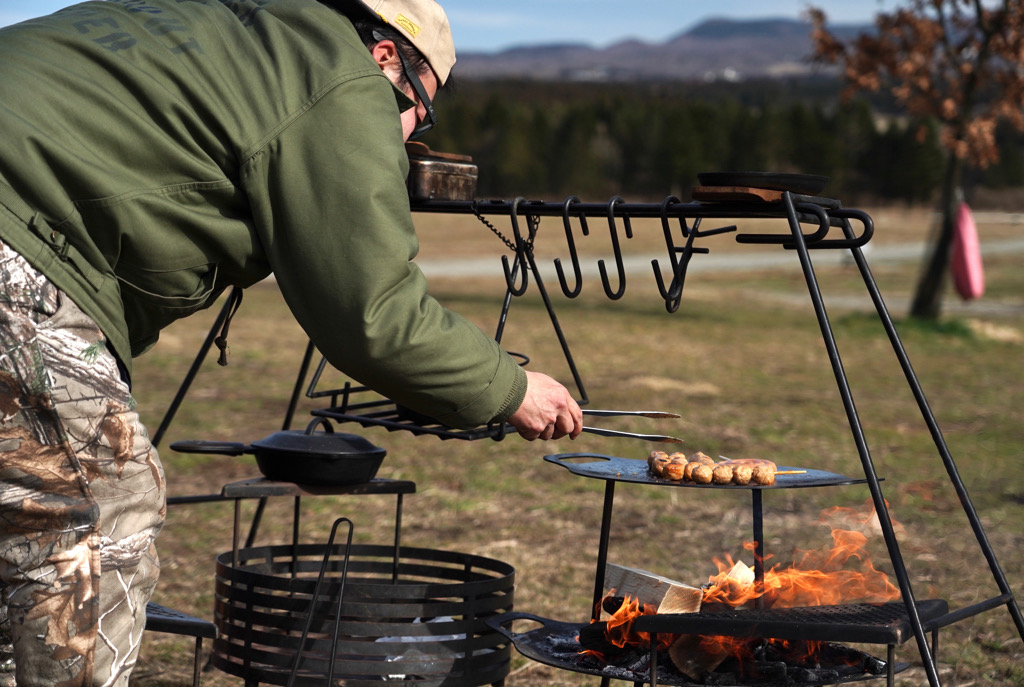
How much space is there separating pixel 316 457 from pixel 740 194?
1414 mm

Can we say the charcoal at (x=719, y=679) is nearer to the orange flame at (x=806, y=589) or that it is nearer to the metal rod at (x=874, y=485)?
the orange flame at (x=806, y=589)

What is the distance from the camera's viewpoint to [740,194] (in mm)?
2309

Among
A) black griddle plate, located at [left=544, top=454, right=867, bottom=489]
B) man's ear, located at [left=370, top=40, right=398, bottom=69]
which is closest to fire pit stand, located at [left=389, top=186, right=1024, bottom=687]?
black griddle plate, located at [left=544, top=454, right=867, bottom=489]

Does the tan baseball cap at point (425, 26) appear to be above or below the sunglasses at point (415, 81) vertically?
above

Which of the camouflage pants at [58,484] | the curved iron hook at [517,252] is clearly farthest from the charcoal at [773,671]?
the camouflage pants at [58,484]

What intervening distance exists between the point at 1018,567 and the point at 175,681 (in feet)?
11.8

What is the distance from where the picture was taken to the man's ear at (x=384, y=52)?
2250 millimetres

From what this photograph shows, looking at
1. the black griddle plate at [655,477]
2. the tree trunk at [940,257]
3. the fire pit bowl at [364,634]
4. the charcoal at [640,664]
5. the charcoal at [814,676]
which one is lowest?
the tree trunk at [940,257]

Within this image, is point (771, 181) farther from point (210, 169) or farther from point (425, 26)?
point (210, 169)

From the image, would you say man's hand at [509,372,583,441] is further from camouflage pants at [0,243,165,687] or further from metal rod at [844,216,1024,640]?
camouflage pants at [0,243,165,687]

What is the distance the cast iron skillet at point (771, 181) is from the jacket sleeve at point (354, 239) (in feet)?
2.38

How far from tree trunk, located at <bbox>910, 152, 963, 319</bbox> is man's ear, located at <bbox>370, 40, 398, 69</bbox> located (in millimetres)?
11499

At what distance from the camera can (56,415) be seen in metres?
1.90

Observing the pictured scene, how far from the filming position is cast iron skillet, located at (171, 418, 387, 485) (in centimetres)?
304
